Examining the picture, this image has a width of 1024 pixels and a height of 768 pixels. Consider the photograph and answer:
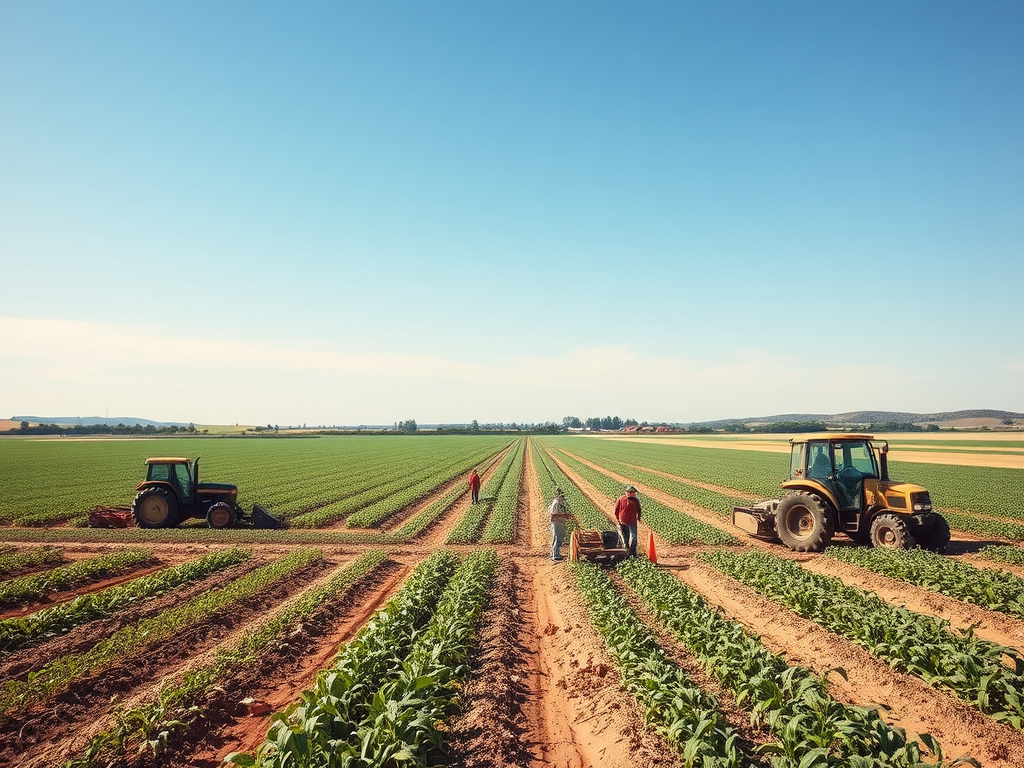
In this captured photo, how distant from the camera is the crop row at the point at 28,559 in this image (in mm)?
13172

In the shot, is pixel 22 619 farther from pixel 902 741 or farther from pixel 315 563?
pixel 902 741

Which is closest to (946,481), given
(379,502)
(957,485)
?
(957,485)

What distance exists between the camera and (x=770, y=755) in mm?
5148

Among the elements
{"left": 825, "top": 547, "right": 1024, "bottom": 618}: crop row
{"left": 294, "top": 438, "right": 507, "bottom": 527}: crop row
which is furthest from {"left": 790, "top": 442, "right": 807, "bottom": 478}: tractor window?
{"left": 294, "top": 438, "right": 507, "bottom": 527}: crop row

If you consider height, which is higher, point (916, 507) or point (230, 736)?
point (916, 507)

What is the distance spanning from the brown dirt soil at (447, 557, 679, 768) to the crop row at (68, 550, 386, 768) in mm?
3350

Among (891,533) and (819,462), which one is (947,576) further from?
(819,462)

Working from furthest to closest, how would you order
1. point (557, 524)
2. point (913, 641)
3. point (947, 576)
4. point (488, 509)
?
point (488, 509), point (557, 524), point (947, 576), point (913, 641)

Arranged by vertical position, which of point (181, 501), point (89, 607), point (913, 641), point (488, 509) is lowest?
point (488, 509)

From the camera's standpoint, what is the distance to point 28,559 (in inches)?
543

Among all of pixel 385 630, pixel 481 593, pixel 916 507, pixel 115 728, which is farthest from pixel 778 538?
pixel 115 728

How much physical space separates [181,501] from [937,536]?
23.6 m

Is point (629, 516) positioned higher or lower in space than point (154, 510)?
higher

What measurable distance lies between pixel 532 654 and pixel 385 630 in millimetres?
2427
